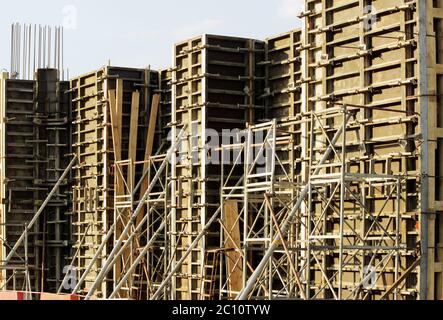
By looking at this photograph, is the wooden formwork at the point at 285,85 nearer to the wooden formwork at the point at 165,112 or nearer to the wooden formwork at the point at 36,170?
the wooden formwork at the point at 165,112

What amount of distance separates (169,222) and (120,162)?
3.60 metres

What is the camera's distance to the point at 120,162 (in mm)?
38594

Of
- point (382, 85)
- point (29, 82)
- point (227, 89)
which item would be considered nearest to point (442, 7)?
point (382, 85)

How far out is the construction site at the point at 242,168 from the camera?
2442 centimetres

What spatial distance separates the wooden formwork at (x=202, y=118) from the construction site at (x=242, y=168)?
0.22 feet

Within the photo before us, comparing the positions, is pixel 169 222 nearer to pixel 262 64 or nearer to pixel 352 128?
pixel 262 64

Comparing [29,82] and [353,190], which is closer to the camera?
[353,190]

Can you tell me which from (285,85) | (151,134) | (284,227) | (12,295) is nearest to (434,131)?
(284,227)

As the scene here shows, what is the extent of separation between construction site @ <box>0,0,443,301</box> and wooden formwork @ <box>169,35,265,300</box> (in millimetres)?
69

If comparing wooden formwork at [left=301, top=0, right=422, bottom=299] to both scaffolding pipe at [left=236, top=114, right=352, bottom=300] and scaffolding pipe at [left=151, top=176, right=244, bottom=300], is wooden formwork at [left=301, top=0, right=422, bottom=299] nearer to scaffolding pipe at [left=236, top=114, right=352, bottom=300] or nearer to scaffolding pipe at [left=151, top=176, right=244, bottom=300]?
scaffolding pipe at [left=236, top=114, right=352, bottom=300]

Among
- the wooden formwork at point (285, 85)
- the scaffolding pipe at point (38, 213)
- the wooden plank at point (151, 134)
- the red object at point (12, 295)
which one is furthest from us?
the scaffolding pipe at point (38, 213)

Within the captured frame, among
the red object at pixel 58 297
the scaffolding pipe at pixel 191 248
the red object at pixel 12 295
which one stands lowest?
the red object at pixel 12 295

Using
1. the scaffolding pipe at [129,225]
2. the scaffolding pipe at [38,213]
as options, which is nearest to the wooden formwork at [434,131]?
the scaffolding pipe at [129,225]

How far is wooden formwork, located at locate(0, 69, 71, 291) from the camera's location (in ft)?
149
